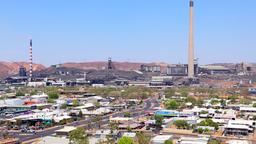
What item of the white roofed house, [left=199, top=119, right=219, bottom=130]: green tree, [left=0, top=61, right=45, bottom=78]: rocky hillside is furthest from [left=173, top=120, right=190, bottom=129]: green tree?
[left=0, top=61, right=45, bottom=78]: rocky hillside

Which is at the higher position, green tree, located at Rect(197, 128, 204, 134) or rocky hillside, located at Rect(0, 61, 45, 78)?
rocky hillside, located at Rect(0, 61, 45, 78)

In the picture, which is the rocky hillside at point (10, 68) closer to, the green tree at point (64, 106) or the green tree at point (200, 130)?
the green tree at point (64, 106)

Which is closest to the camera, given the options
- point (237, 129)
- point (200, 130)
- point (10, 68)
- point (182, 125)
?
point (200, 130)

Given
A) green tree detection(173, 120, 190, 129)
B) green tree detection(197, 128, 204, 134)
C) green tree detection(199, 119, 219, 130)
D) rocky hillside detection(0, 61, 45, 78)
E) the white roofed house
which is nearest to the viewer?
green tree detection(197, 128, 204, 134)

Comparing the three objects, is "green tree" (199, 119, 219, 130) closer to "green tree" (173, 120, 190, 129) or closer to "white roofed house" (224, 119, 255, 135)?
"white roofed house" (224, 119, 255, 135)

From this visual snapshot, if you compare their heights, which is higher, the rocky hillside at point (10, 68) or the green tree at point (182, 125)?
the rocky hillside at point (10, 68)

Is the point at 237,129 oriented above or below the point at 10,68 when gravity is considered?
below

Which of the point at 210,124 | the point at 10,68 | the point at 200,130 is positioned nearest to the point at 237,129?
the point at 210,124

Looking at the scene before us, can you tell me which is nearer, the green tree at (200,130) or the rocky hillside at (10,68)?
the green tree at (200,130)

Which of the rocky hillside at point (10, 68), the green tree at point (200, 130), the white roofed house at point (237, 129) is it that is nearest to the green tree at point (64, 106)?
the green tree at point (200, 130)

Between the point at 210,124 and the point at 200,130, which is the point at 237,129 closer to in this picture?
the point at 210,124

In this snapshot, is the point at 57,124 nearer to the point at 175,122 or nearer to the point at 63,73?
the point at 175,122

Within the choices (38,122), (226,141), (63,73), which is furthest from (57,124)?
(63,73)
